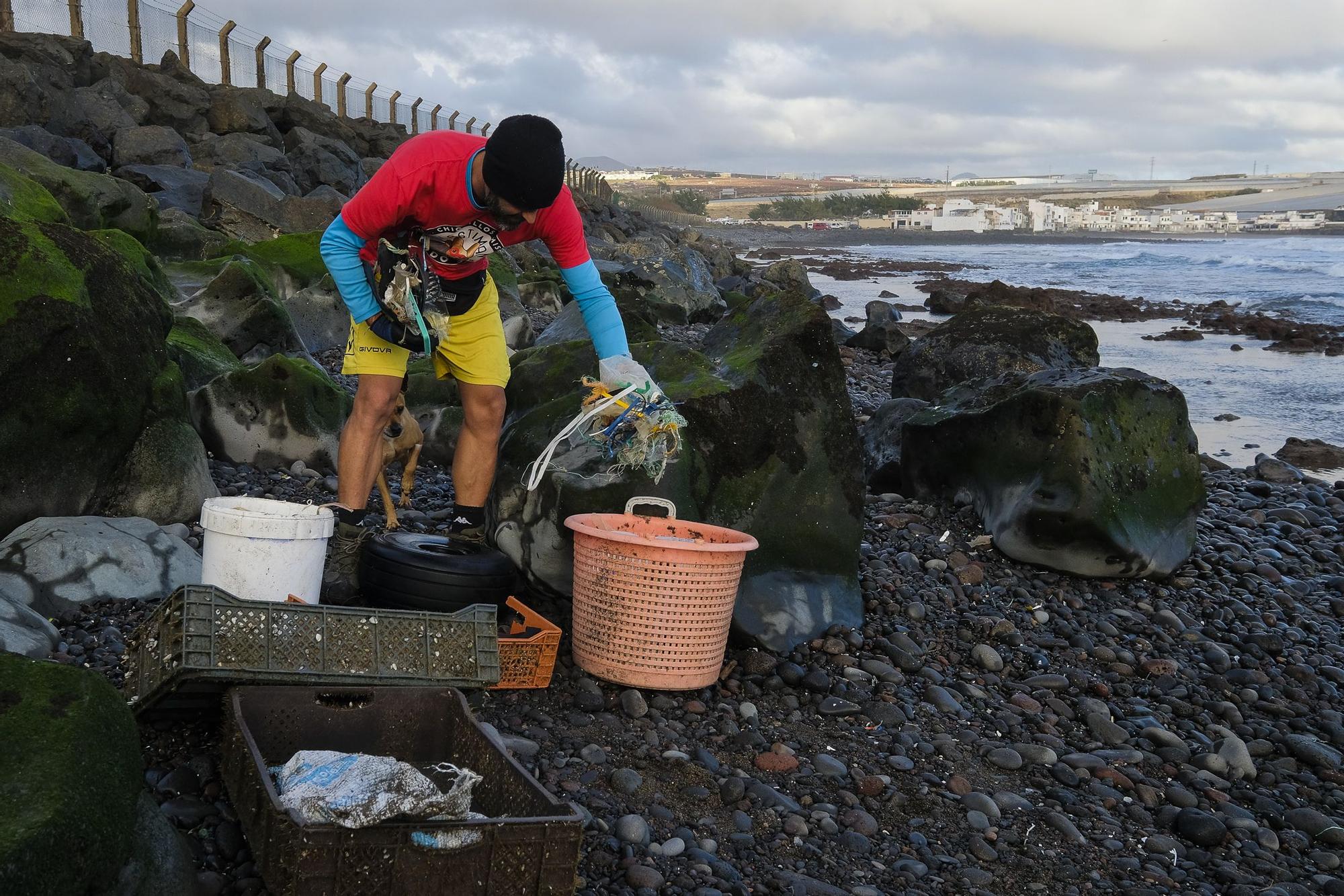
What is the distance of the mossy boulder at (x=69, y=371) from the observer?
4438mm

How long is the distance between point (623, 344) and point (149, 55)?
23.7m

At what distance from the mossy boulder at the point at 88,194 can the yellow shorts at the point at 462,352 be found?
5467mm

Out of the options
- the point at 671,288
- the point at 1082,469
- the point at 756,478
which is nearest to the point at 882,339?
the point at 671,288

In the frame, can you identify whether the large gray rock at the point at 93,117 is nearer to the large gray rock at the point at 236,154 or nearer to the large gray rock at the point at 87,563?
the large gray rock at the point at 236,154

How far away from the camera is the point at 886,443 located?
7.70 metres

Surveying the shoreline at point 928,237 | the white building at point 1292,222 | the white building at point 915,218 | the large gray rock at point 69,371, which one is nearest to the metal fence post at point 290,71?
the large gray rock at point 69,371

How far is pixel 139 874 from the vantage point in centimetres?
246

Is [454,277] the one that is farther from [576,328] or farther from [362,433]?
[576,328]

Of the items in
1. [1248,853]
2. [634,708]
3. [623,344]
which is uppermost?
[623,344]

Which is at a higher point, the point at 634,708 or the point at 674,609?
the point at 674,609

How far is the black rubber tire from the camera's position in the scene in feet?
13.6

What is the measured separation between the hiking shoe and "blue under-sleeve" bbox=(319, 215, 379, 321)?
Result: 2.74 feet

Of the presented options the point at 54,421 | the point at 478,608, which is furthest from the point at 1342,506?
the point at 54,421

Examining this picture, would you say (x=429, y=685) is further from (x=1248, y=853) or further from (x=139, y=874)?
(x=1248, y=853)
